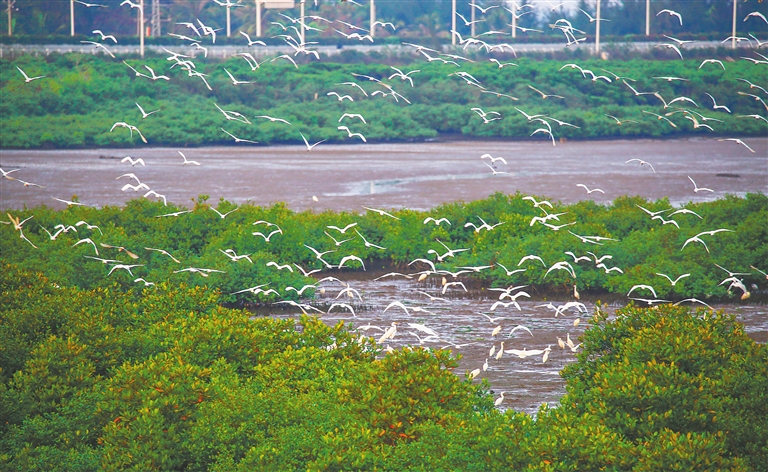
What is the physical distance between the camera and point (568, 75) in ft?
212

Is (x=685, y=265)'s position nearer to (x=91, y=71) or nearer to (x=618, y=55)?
(x=91, y=71)

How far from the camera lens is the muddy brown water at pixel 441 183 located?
569 inches

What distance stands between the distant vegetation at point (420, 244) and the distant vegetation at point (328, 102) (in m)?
28.9

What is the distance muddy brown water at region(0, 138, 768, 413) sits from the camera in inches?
569

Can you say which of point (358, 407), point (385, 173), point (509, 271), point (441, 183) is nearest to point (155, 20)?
point (385, 173)

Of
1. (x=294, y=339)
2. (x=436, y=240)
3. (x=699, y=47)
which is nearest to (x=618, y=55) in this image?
(x=699, y=47)

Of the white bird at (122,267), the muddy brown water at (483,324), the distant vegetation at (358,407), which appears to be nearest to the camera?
the distant vegetation at (358,407)

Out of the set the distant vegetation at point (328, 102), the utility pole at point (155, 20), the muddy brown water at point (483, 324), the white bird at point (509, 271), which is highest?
the utility pole at point (155, 20)

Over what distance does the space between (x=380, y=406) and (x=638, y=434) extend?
184cm

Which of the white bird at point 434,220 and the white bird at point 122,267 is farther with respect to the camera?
the white bird at point 434,220

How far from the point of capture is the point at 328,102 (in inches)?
2371

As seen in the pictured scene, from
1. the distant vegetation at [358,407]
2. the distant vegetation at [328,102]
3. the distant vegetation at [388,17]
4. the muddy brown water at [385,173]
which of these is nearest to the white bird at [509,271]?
the distant vegetation at [358,407]

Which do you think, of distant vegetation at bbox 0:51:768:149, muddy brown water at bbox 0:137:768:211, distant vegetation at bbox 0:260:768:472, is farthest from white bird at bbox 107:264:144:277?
distant vegetation at bbox 0:51:768:149

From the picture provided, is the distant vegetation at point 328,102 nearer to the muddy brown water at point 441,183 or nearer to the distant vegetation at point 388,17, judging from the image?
the muddy brown water at point 441,183
